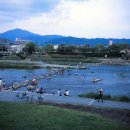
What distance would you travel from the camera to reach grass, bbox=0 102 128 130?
515 inches

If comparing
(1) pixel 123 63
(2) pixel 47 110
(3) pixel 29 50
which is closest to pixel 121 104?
(2) pixel 47 110

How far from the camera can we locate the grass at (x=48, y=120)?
42.9 ft

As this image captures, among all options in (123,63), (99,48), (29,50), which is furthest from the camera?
(99,48)

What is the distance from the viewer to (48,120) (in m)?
14.3

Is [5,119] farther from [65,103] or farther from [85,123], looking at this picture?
[65,103]

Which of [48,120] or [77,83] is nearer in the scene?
[48,120]

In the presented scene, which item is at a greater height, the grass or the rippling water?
the grass

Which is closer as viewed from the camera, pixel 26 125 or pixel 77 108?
pixel 26 125

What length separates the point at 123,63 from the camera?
11319 centimetres

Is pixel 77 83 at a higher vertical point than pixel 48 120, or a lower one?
lower

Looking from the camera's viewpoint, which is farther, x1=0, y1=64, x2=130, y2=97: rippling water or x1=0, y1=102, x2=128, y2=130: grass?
x1=0, y1=64, x2=130, y2=97: rippling water

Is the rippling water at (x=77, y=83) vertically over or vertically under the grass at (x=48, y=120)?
under

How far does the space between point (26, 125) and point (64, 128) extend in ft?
5.17

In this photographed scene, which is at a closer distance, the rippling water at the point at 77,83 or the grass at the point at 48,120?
the grass at the point at 48,120
